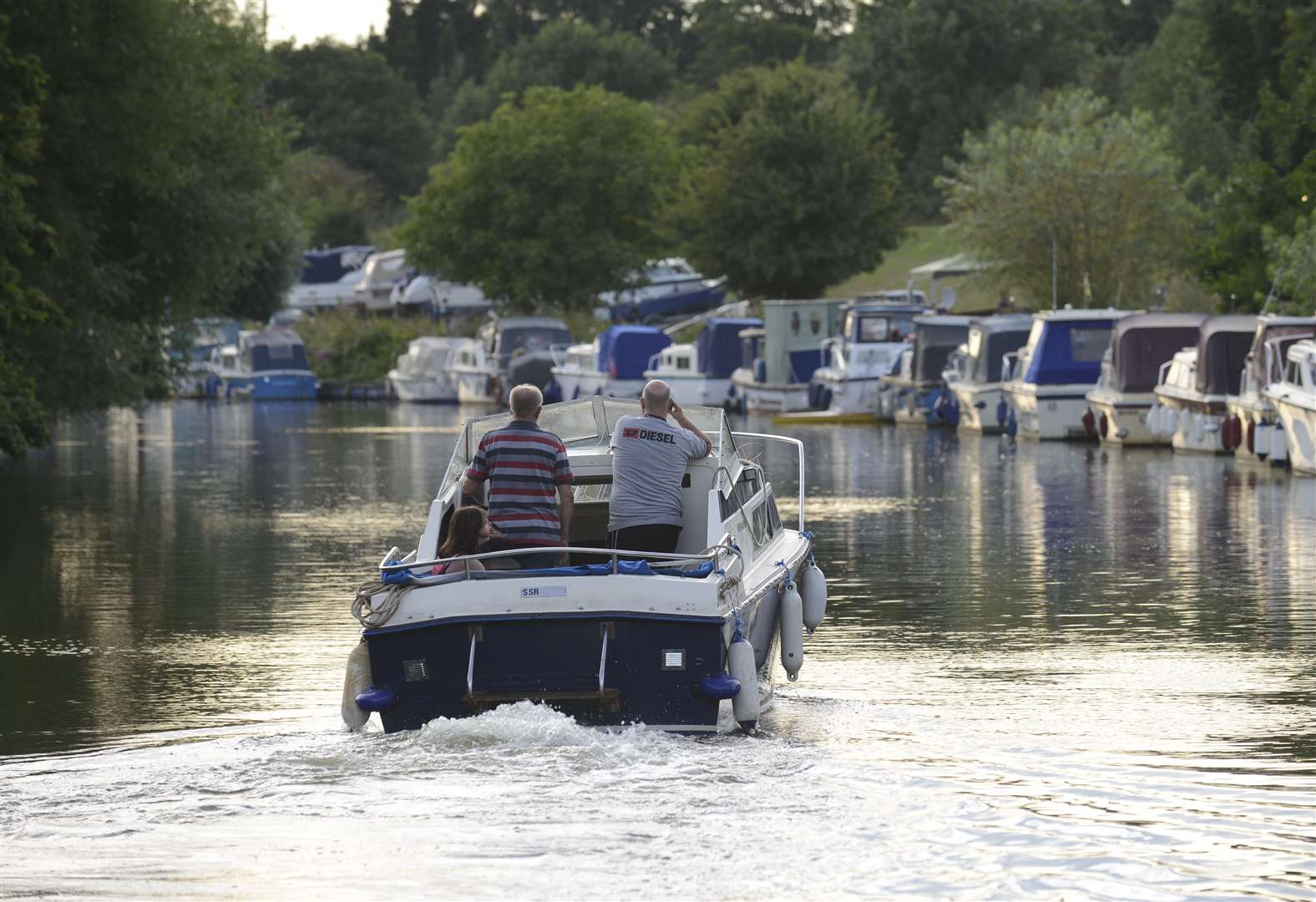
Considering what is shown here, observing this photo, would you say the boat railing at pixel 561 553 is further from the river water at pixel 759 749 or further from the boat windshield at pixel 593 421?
the boat windshield at pixel 593 421

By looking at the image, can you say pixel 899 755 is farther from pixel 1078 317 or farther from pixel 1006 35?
pixel 1006 35

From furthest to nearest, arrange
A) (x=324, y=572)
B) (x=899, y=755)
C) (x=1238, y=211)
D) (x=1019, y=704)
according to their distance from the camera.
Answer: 1. (x=1238, y=211)
2. (x=324, y=572)
3. (x=1019, y=704)
4. (x=899, y=755)

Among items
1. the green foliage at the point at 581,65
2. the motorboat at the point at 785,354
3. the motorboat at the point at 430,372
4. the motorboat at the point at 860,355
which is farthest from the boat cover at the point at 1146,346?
the green foliage at the point at 581,65

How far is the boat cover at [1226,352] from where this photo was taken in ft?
122

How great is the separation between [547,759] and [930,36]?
86.2 metres

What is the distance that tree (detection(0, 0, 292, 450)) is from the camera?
30484 millimetres

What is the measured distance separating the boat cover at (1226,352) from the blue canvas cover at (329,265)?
3192 inches

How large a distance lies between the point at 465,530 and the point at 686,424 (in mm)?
1981

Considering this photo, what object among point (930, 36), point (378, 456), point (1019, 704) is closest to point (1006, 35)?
point (930, 36)

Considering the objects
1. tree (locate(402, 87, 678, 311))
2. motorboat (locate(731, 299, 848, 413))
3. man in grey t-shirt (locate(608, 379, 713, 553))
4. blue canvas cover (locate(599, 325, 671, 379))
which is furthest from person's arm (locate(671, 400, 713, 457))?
tree (locate(402, 87, 678, 311))

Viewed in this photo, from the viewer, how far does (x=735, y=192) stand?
76.9 metres

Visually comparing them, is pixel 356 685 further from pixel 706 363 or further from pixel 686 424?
pixel 706 363

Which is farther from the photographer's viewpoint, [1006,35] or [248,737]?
[1006,35]

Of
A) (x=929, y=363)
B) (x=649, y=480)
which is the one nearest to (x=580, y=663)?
(x=649, y=480)
